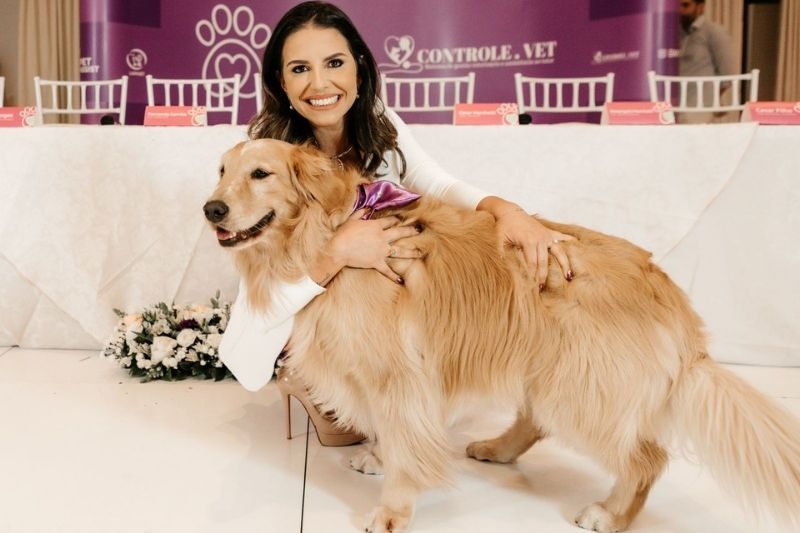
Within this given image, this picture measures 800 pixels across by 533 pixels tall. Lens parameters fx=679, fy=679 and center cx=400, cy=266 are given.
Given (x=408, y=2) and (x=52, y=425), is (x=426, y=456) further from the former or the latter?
(x=408, y=2)

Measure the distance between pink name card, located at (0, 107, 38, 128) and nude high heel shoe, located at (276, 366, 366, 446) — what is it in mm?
2046

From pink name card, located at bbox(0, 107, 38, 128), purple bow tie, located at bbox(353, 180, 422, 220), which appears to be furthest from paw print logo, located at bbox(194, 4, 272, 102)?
purple bow tie, located at bbox(353, 180, 422, 220)

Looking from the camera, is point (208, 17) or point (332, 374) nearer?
point (332, 374)

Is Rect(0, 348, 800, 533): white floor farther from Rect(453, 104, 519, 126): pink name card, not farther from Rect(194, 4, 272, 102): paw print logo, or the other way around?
Rect(194, 4, 272, 102): paw print logo

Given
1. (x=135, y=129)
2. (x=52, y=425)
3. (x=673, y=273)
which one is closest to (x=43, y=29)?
(x=135, y=129)

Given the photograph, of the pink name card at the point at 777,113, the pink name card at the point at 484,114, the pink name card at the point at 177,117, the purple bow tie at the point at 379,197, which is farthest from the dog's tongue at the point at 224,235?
the pink name card at the point at 777,113

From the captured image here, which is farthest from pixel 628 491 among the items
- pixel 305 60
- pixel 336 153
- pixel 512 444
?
pixel 305 60

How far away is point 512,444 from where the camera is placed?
78.5 inches

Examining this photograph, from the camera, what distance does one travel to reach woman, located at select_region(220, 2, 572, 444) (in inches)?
63.4

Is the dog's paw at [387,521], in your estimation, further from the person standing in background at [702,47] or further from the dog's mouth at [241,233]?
the person standing in background at [702,47]

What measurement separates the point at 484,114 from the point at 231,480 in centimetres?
214

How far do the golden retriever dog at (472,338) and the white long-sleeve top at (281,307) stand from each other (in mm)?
40

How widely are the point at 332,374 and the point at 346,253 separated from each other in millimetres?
299

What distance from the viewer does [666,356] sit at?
148 centimetres
